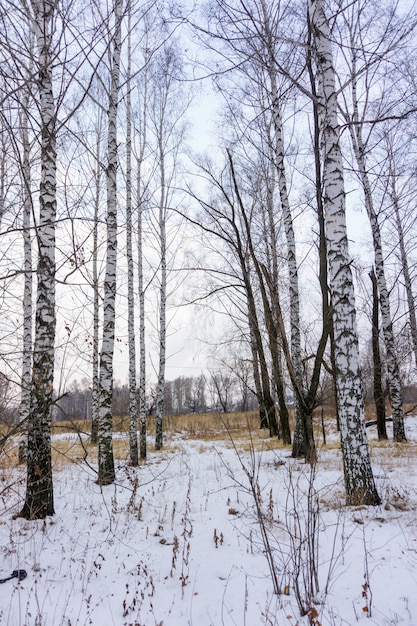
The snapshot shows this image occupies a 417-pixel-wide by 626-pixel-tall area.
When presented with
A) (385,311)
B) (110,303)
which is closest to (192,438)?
(385,311)

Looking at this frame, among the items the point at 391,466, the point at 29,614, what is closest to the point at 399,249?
the point at 391,466

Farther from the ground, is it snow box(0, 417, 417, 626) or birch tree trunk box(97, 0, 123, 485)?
birch tree trunk box(97, 0, 123, 485)

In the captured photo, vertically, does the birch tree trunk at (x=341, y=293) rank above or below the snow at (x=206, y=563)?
above

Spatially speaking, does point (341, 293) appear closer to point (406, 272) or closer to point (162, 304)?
point (162, 304)

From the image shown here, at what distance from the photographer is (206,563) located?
9.21ft


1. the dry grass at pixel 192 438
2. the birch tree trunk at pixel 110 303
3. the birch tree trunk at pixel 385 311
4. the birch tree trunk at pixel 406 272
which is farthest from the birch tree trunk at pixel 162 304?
the birch tree trunk at pixel 406 272

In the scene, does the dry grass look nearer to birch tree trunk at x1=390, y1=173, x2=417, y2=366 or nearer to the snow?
the snow

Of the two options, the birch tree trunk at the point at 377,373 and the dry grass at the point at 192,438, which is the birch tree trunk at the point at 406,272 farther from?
the dry grass at the point at 192,438

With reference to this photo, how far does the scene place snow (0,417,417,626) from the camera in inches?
82.9

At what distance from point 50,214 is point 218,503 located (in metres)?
4.37

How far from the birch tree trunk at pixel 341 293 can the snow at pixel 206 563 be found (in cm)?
40

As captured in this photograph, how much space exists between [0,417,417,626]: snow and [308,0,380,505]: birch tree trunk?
398mm

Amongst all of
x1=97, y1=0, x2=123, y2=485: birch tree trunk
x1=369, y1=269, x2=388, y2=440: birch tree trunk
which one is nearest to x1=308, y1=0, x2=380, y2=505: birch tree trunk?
x1=97, y1=0, x2=123, y2=485: birch tree trunk

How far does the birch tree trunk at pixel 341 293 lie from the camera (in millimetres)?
3797
